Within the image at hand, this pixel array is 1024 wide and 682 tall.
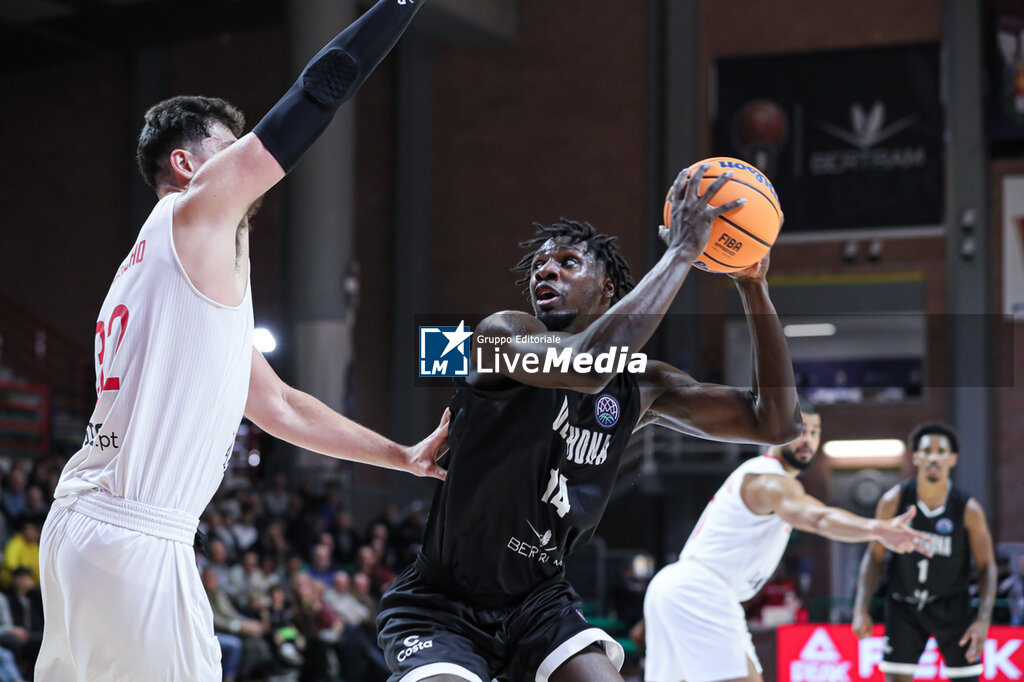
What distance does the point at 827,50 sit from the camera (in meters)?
20.7

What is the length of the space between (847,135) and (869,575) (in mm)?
13308

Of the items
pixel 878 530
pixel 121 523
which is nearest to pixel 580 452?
pixel 121 523

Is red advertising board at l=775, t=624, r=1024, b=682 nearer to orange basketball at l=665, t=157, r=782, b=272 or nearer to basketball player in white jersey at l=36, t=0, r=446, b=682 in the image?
orange basketball at l=665, t=157, r=782, b=272

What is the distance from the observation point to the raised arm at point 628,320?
3158mm

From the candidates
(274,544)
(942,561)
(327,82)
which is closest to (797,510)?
(942,561)

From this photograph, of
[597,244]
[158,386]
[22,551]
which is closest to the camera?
[158,386]

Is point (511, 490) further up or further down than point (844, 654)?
further up

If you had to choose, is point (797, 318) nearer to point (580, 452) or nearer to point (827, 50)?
point (827, 50)

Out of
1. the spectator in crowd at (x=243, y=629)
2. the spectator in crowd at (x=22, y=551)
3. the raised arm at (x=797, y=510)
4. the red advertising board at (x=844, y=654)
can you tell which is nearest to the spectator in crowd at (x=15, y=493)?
the spectator in crowd at (x=22, y=551)

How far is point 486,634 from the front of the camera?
11.9 ft

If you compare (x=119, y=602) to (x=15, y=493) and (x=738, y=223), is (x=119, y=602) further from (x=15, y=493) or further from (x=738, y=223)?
(x=15, y=493)

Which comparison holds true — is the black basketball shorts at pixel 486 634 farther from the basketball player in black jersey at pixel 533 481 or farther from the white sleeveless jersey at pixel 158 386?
the white sleeveless jersey at pixel 158 386

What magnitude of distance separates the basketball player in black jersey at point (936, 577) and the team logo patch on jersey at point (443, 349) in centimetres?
483

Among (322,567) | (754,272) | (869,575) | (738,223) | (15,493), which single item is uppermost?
(738,223)
